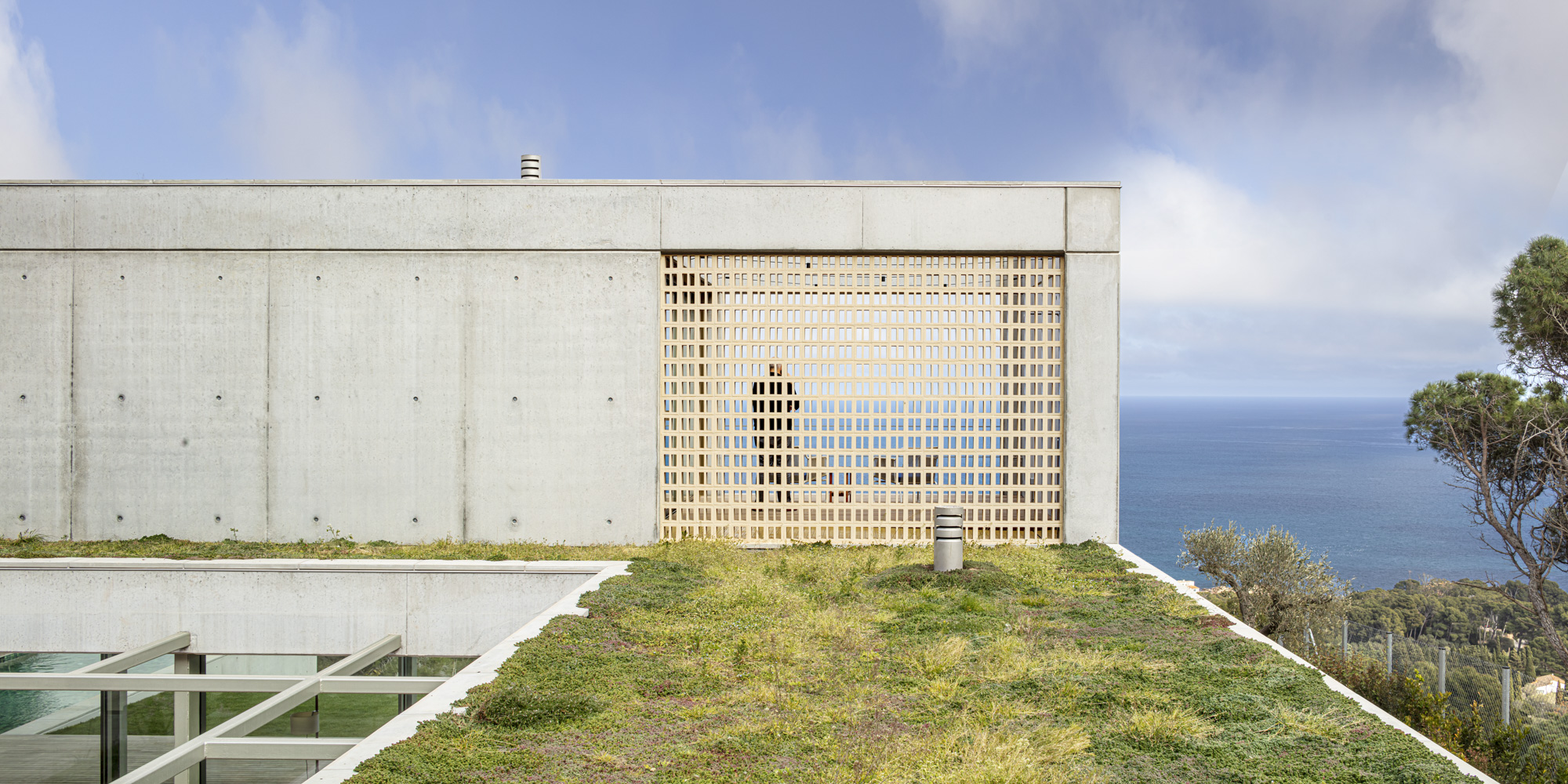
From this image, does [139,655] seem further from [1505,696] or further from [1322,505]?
[1322,505]

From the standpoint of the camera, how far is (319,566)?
11461 mm

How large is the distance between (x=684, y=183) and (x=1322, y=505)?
131989 millimetres

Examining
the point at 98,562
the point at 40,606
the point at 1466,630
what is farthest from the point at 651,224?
the point at 1466,630

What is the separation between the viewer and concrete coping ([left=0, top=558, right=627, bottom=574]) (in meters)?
11.4

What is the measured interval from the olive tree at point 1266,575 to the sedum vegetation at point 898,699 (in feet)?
13.3

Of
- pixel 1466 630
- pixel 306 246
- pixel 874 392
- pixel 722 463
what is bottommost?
pixel 1466 630

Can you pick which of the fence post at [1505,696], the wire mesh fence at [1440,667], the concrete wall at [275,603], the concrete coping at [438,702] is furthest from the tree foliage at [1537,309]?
the concrete coping at [438,702]

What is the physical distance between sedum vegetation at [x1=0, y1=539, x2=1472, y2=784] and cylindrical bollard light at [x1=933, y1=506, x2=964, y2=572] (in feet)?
1.72

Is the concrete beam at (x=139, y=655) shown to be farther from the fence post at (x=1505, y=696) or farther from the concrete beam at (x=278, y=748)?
the fence post at (x=1505, y=696)

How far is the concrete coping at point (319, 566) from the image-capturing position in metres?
11.4

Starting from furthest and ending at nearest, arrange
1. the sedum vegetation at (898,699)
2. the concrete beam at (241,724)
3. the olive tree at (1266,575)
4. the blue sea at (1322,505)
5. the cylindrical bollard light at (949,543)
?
the blue sea at (1322,505) → the olive tree at (1266,575) → the cylindrical bollard light at (949,543) → the concrete beam at (241,724) → the sedum vegetation at (898,699)

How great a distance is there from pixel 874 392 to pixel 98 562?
10476mm

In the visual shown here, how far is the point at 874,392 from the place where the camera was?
13.4 meters

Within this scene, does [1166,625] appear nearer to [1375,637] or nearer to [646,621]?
[1375,637]
